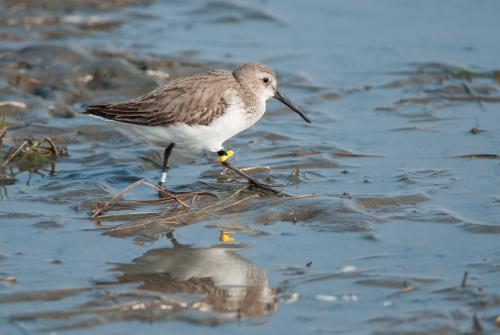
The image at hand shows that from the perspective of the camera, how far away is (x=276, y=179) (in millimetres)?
9953

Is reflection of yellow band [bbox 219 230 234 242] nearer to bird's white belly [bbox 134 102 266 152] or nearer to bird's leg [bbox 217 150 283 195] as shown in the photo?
bird's leg [bbox 217 150 283 195]

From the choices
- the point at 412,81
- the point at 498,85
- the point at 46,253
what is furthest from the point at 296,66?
the point at 46,253

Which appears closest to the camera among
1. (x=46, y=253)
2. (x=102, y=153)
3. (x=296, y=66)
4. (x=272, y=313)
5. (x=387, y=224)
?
(x=272, y=313)

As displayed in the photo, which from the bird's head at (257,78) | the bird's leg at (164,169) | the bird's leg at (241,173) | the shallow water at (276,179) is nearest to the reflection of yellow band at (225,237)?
the shallow water at (276,179)

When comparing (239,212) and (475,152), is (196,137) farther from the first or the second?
(475,152)

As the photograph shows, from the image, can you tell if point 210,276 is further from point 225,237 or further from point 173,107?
point 173,107

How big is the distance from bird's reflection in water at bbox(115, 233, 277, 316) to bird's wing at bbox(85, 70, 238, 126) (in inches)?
67.6

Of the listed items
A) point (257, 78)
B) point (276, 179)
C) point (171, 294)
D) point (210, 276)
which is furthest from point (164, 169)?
point (171, 294)

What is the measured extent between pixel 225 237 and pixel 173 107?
1837 millimetres

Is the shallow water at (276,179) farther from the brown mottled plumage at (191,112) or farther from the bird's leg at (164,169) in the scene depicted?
the brown mottled plumage at (191,112)

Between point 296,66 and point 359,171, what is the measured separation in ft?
14.9

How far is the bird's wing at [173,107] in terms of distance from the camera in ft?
30.9

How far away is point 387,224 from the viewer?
850cm

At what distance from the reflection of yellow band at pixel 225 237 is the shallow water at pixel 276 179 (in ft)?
0.25
